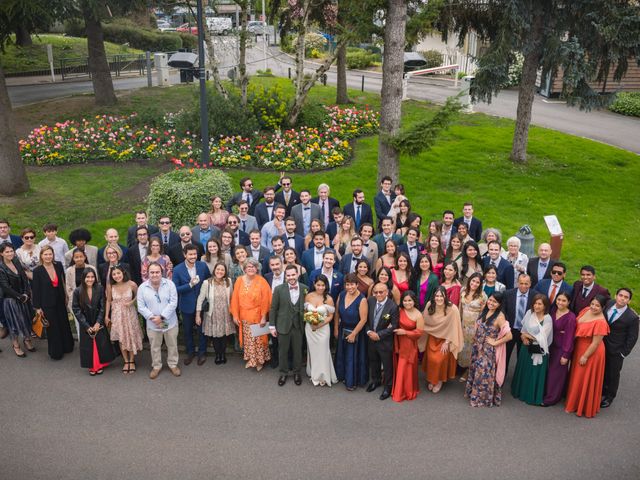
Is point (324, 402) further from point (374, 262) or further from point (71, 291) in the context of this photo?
point (71, 291)

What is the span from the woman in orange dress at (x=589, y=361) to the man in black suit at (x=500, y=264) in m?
1.28

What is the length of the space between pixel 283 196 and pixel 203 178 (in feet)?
5.61

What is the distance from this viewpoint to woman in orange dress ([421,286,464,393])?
780 cm

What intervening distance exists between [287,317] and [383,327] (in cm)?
132

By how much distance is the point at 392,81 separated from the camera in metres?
13.0

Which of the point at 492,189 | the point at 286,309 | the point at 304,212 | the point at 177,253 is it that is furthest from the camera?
the point at 492,189

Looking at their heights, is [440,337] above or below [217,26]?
below

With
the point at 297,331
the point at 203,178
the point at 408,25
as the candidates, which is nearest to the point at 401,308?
the point at 297,331

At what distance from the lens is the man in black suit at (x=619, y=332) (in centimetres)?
734

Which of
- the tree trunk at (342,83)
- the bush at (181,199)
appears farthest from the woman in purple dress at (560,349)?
the tree trunk at (342,83)

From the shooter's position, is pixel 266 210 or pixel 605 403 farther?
pixel 266 210

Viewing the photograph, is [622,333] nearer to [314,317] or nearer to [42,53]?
[314,317]

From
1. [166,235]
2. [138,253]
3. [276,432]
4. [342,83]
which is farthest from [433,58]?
[276,432]

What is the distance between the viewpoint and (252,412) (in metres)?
7.64
